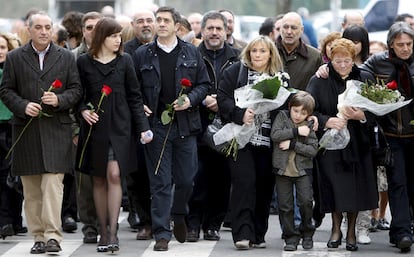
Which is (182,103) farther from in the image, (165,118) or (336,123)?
(336,123)

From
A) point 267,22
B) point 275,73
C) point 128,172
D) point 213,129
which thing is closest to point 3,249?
point 128,172

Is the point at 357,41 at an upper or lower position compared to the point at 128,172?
upper

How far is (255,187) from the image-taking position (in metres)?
12.7

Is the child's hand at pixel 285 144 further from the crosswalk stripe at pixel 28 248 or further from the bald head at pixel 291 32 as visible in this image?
the crosswalk stripe at pixel 28 248

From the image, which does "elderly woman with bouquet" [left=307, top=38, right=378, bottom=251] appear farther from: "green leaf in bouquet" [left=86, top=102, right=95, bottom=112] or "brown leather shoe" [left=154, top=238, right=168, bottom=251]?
"green leaf in bouquet" [left=86, top=102, right=95, bottom=112]

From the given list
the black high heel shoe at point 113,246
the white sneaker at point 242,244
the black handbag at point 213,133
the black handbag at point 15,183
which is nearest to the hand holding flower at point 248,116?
the black handbag at point 213,133

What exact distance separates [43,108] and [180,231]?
1.87 m

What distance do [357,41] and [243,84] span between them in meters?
1.46

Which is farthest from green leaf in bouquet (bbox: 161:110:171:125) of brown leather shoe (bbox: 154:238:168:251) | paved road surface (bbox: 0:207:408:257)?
paved road surface (bbox: 0:207:408:257)

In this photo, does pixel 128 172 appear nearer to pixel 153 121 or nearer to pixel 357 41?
pixel 153 121

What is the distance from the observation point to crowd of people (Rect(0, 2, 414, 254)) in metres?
12.4

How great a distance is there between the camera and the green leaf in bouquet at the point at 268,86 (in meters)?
12.3

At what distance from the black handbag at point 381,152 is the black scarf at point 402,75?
1.53ft

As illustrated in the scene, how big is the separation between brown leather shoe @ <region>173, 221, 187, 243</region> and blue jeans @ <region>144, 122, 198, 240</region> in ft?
0.29
